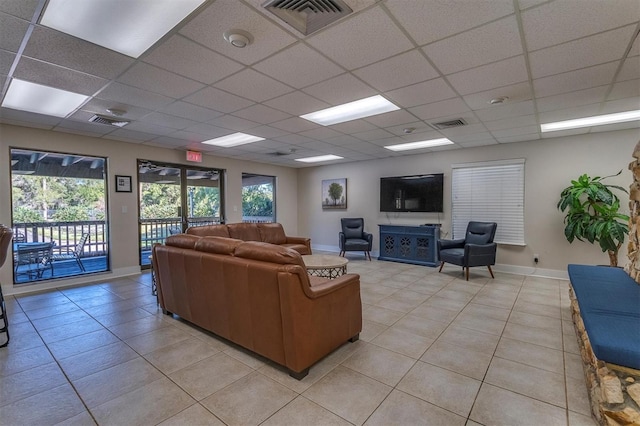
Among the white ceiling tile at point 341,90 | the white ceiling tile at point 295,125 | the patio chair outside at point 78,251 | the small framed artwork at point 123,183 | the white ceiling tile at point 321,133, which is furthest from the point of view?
the patio chair outside at point 78,251

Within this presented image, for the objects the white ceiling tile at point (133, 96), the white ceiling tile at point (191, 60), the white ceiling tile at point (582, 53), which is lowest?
the white ceiling tile at point (582, 53)

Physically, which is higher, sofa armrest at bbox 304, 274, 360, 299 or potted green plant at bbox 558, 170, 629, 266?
potted green plant at bbox 558, 170, 629, 266

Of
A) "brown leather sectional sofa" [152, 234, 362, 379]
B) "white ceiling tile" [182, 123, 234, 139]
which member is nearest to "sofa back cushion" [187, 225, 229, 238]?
"white ceiling tile" [182, 123, 234, 139]

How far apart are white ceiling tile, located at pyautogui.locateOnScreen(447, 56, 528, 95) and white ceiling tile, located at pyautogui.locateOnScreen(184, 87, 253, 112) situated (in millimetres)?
2236

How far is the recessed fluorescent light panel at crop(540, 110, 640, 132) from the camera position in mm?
3754

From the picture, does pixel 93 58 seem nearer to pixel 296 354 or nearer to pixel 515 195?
pixel 296 354

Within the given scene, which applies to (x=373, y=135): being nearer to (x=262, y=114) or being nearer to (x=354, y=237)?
(x=262, y=114)

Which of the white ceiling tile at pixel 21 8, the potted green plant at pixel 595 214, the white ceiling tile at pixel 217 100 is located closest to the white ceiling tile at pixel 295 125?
the white ceiling tile at pixel 217 100

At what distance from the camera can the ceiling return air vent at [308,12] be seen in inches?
66.6

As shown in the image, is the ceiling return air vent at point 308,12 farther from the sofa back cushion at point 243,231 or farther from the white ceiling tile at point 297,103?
the sofa back cushion at point 243,231

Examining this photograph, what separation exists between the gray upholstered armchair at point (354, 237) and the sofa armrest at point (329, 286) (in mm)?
4005

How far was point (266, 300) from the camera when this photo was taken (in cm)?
212

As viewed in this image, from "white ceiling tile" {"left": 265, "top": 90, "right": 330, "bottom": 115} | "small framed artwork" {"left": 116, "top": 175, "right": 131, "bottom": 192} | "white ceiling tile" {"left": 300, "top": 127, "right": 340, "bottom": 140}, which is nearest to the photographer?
"white ceiling tile" {"left": 265, "top": 90, "right": 330, "bottom": 115}

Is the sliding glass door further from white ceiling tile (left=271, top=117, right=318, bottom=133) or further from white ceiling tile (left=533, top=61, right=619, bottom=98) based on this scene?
white ceiling tile (left=533, top=61, right=619, bottom=98)
